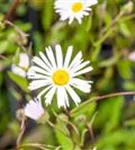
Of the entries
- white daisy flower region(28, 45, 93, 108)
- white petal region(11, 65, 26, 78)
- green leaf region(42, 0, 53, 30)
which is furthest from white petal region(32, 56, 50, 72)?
green leaf region(42, 0, 53, 30)

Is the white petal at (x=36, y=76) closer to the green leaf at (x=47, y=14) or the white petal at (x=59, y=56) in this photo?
the white petal at (x=59, y=56)

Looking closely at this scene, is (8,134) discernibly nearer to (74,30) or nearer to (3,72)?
(3,72)

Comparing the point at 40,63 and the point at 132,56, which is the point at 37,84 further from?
the point at 132,56

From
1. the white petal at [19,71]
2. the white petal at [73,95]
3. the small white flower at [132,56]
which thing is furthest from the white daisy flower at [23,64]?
the small white flower at [132,56]

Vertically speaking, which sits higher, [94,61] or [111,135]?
[94,61]

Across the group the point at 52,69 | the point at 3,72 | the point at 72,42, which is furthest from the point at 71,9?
the point at 3,72

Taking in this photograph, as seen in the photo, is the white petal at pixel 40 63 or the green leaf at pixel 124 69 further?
the green leaf at pixel 124 69
